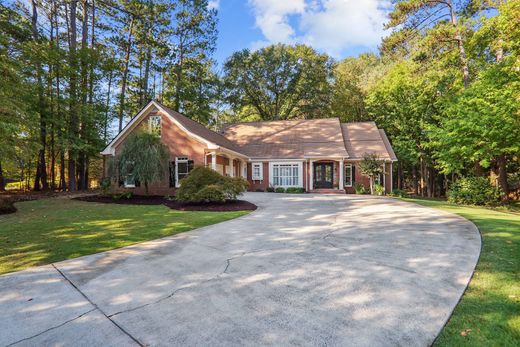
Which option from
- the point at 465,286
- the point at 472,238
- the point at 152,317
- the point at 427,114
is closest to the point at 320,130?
the point at 427,114

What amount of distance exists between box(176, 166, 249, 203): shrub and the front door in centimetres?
1058

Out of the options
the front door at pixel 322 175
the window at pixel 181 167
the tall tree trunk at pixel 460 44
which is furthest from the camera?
the front door at pixel 322 175

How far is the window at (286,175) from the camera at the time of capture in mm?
20984

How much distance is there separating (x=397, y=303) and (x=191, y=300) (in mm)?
2453

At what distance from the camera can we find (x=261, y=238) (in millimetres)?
5992

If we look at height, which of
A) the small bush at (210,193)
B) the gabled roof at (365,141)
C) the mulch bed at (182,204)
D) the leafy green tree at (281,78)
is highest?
the leafy green tree at (281,78)

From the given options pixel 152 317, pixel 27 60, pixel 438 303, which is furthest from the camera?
pixel 27 60

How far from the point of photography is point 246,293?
11.0 ft

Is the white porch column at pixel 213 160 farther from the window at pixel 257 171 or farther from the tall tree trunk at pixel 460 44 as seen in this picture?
the tall tree trunk at pixel 460 44

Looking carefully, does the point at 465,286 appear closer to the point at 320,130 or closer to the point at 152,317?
the point at 152,317

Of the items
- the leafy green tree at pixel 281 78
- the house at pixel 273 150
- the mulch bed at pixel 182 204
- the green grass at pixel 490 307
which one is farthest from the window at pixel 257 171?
the green grass at pixel 490 307

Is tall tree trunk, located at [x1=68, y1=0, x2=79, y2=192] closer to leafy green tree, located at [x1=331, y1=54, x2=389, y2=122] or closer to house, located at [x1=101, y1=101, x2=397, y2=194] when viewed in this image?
house, located at [x1=101, y1=101, x2=397, y2=194]

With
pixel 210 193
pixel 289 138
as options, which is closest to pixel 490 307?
pixel 210 193

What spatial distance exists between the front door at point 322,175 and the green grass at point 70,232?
12774 mm
